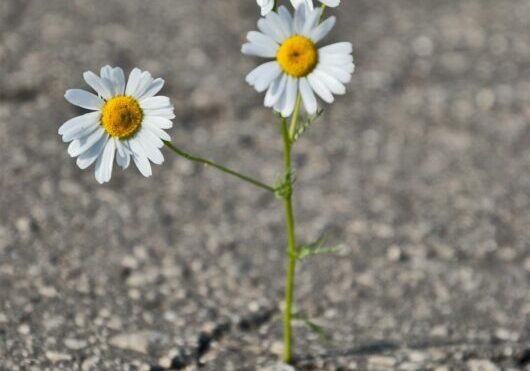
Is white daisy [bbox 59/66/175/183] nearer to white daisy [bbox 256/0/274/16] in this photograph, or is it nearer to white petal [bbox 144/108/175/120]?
white petal [bbox 144/108/175/120]

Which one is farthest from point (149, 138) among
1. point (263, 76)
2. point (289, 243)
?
point (289, 243)

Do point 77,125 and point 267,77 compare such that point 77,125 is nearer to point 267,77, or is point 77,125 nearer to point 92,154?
point 92,154

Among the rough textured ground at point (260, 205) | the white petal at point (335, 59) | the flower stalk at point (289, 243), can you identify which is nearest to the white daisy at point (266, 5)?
the white petal at point (335, 59)

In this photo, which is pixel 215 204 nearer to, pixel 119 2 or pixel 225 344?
pixel 225 344

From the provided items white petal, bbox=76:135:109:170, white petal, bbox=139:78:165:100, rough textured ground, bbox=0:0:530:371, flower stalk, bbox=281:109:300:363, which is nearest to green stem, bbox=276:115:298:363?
flower stalk, bbox=281:109:300:363

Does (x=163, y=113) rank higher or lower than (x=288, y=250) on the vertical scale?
higher

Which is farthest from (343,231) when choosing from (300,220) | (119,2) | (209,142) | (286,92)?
Answer: (119,2)
